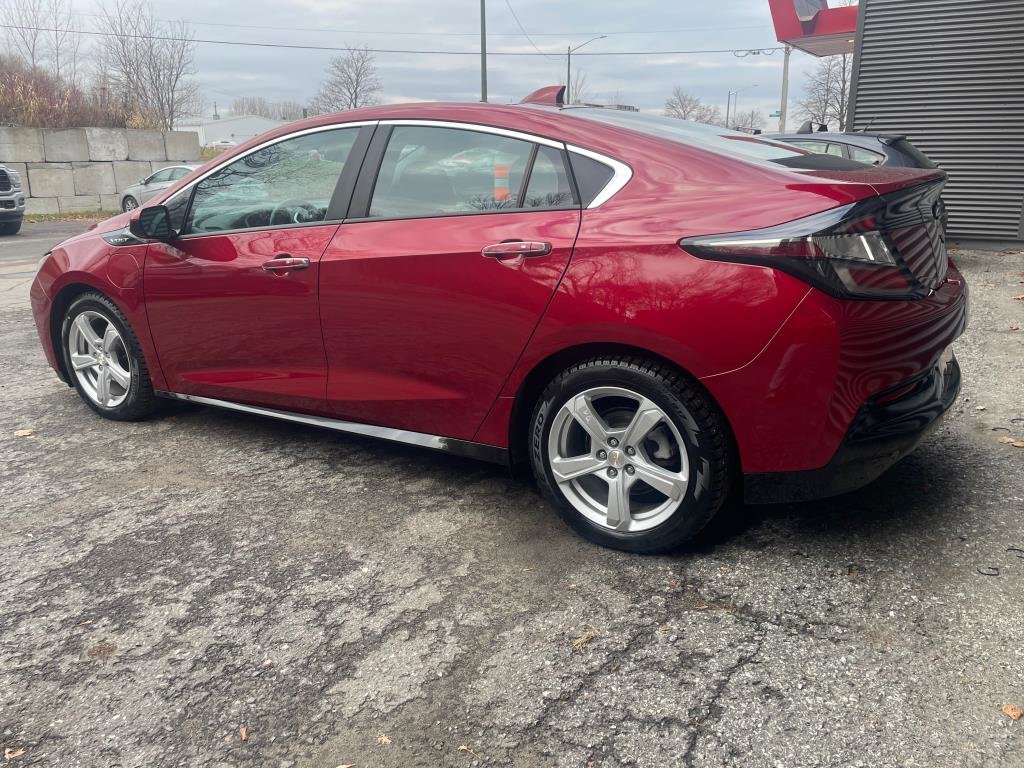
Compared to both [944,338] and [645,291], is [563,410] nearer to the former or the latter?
[645,291]

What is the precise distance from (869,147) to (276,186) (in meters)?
5.94

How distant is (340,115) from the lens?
371 cm

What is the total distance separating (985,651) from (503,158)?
2221 millimetres

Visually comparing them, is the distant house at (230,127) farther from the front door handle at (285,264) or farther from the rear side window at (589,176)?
the rear side window at (589,176)

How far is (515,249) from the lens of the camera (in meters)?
2.96

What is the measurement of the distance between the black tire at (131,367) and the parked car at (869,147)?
5.55 m

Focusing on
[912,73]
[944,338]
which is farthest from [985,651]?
[912,73]

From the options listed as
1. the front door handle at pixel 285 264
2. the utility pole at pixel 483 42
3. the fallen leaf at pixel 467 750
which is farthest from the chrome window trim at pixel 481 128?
the utility pole at pixel 483 42

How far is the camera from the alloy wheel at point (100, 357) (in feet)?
14.9

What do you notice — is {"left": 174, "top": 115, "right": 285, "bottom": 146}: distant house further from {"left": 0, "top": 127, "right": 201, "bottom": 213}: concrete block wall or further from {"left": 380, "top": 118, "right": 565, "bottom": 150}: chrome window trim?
{"left": 380, "top": 118, "right": 565, "bottom": 150}: chrome window trim

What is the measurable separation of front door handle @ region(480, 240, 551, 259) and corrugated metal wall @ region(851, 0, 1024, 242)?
418 inches

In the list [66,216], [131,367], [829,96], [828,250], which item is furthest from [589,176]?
[829,96]

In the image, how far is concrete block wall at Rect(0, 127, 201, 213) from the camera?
2205 cm

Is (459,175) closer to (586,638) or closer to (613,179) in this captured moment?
(613,179)
